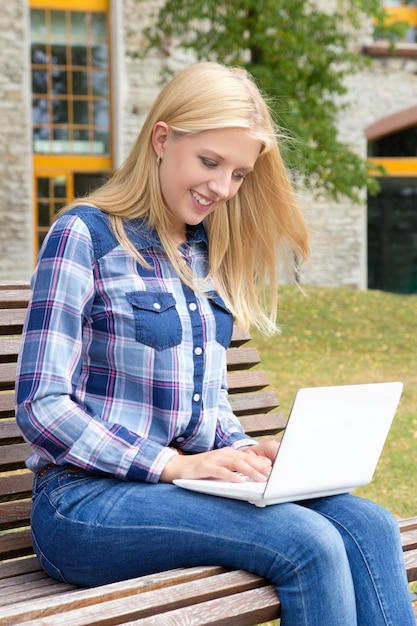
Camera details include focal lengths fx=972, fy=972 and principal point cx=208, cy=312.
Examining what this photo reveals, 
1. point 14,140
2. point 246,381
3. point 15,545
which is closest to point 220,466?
point 15,545

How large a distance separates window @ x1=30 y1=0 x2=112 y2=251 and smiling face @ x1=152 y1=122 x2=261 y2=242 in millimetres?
12780

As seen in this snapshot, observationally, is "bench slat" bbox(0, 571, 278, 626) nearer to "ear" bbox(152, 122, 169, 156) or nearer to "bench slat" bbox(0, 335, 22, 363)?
"ear" bbox(152, 122, 169, 156)

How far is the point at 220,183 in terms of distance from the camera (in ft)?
7.32

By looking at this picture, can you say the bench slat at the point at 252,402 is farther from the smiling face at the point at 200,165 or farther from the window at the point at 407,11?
the window at the point at 407,11

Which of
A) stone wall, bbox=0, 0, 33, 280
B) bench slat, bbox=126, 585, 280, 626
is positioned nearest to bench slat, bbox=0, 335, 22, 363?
bench slat, bbox=126, 585, 280, 626

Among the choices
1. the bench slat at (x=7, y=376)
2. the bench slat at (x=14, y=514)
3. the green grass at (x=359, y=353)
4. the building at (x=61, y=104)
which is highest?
the building at (x=61, y=104)

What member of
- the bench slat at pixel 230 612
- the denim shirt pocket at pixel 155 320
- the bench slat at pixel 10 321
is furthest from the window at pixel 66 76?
the bench slat at pixel 230 612

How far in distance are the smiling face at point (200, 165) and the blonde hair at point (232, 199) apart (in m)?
0.02

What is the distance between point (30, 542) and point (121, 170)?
3.25 ft

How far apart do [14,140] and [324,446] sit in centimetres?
1339

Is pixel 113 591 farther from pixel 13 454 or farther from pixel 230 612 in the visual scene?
pixel 13 454

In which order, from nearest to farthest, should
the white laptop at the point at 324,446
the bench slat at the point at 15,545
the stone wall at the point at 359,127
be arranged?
the white laptop at the point at 324,446, the bench slat at the point at 15,545, the stone wall at the point at 359,127

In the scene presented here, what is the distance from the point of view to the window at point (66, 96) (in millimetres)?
14766

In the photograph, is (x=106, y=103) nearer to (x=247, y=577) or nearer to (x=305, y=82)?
(x=305, y=82)
